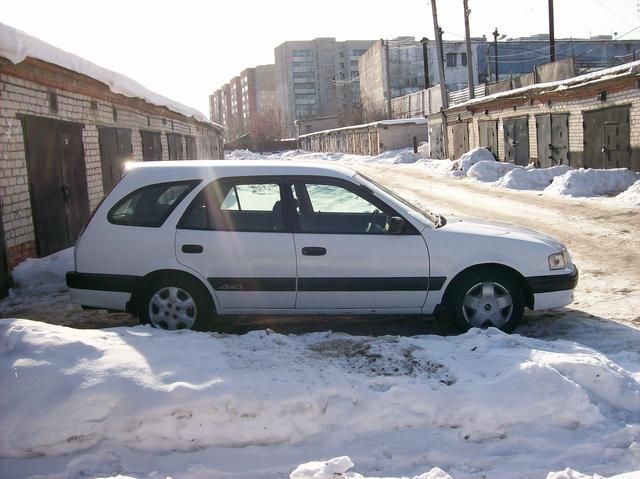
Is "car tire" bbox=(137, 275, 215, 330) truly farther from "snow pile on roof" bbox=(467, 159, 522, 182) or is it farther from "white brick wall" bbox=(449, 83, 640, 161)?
"snow pile on roof" bbox=(467, 159, 522, 182)

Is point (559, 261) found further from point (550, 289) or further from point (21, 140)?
point (21, 140)

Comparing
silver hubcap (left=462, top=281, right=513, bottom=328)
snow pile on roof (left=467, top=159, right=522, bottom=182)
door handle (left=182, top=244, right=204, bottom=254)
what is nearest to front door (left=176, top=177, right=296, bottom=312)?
door handle (left=182, top=244, right=204, bottom=254)

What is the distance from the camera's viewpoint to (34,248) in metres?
9.04

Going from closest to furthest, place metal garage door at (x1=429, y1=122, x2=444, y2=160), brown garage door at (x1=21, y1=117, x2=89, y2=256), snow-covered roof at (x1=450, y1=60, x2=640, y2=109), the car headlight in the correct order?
the car headlight
brown garage door at (x1=21, y1=117, x2=89, y2=256)
snow-covered roof at (x1=450, y1=60, x2=640, y2=109)
metal garage door at (x1=429, y1=122, x2=444, y2=160)

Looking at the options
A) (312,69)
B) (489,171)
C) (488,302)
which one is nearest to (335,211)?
(488,302)

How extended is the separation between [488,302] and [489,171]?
61.3 ft

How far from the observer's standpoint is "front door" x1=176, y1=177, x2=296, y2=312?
5164 millimetres

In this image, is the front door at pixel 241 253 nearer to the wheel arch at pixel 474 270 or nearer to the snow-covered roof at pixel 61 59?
the wheel arch at pixel 474 270

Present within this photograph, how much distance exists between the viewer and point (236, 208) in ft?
17.6

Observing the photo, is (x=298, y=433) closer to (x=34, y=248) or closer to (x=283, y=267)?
(x=283, y=267)

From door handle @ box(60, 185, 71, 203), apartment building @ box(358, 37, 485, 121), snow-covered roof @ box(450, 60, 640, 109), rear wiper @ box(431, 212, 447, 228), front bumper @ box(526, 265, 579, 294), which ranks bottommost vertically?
front bumper @ box(526, 265, 579, 294)

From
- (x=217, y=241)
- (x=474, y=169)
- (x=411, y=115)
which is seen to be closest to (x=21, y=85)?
(x=217, y=241)

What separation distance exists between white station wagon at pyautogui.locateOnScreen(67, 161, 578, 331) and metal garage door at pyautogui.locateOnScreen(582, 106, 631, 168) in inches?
561

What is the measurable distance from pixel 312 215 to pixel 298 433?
91.1 inches
